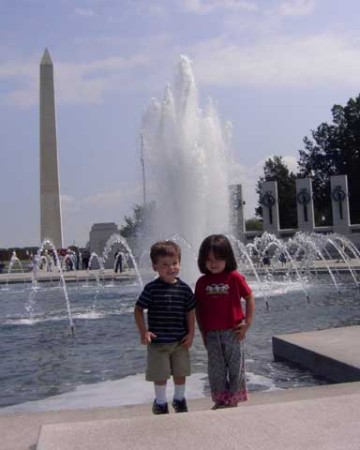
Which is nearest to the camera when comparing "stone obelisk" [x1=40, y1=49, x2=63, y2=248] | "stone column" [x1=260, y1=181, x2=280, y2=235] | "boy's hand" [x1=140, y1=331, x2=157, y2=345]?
"boy's hand" [x1=140, y1=331, x2=157, y2=345]

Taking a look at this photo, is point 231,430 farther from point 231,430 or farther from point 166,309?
point 166,309

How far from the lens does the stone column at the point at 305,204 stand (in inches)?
1703

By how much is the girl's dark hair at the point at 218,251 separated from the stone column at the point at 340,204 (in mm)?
38948

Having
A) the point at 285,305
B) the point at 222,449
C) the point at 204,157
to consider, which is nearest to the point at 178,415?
the point at 222,449

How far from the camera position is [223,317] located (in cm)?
495

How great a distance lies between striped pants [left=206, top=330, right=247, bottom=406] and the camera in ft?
16.3

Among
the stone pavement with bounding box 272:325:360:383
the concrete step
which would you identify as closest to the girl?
the concrete step

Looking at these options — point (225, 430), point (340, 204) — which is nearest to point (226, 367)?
point (225, 430)

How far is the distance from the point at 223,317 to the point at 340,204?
39.7 meters

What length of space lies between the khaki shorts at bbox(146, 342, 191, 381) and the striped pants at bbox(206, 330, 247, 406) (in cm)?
18

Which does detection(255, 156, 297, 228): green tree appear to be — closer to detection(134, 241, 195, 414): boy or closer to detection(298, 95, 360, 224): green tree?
detection(298, 95, 360, 224): green tree

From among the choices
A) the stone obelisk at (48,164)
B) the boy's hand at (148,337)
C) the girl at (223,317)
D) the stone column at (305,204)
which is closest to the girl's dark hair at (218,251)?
the girl at (223,317)

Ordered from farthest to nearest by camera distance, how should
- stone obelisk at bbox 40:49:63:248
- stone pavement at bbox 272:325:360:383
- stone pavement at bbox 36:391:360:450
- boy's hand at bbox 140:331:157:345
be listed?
stone obelisk at bbox 40:49:63:248
stone pavement at bbox 272:325:360:383
boy's hand at bbox 140:331:157:345
stone pavement at bbox 36:391:360:450

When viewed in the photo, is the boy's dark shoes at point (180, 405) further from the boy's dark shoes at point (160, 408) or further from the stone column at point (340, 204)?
the stone column at point (340, 204)
